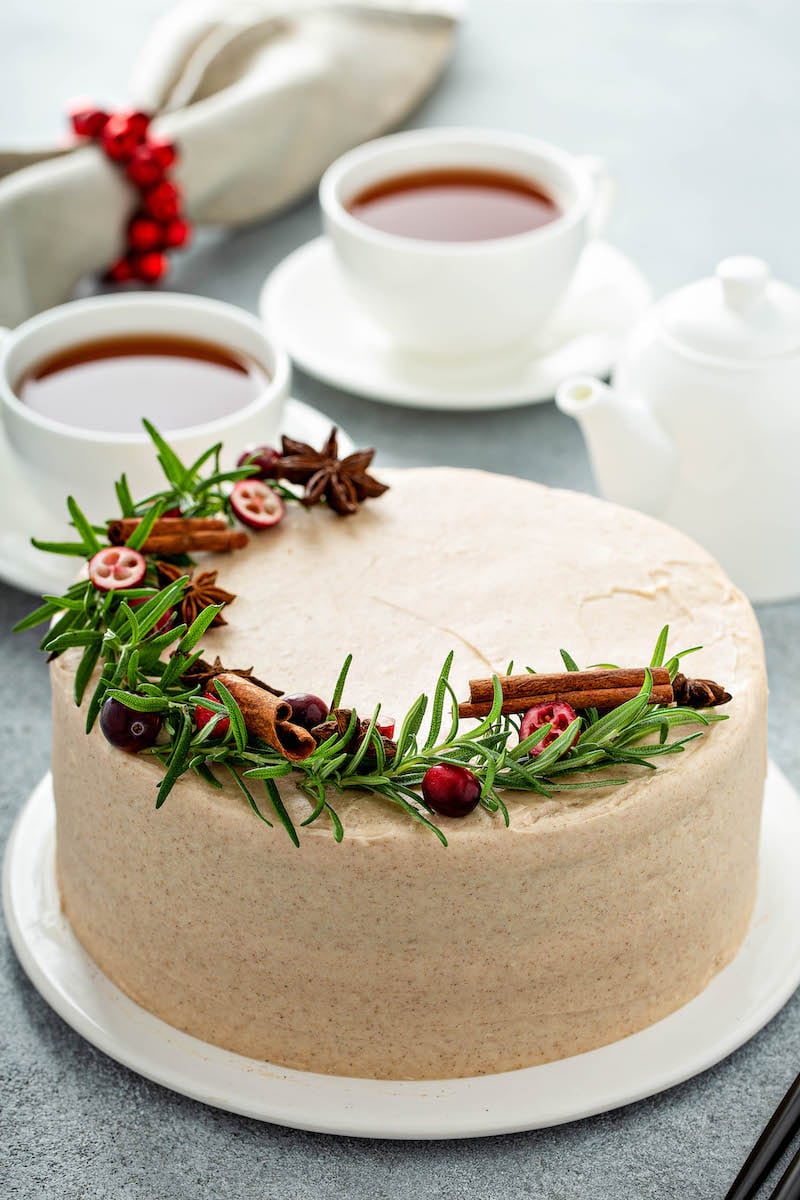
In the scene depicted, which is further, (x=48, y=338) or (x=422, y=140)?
(x=422, y=140)

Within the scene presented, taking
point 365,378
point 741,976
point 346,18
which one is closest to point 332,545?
point 741,976

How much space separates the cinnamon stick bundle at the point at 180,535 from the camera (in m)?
1.38

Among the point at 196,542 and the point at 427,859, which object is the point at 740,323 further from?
the point at 427,859

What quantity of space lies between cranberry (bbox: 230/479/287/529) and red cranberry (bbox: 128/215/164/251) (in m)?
1.09

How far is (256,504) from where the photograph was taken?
4.78 ft

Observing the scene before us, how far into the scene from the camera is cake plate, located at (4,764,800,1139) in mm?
1191

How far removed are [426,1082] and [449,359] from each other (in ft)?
4.17

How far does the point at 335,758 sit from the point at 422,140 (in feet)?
4.77

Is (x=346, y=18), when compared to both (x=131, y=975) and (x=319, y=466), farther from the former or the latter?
(x=131, y=975)

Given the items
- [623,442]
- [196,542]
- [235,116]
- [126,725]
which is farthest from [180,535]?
[235,116]

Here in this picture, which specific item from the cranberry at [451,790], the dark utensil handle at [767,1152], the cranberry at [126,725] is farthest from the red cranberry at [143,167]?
the dark utensil handle at [767,1152]

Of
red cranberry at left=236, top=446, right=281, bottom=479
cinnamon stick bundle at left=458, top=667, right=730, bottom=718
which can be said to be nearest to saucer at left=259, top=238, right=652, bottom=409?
red cranberry at left=236, top=446, right=281, bottom=479

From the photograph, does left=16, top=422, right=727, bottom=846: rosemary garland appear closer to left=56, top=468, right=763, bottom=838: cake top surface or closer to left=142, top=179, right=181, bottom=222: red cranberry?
left=56, top=468, right=763, bottom=838: cake top surface

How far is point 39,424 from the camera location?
1713 mm
